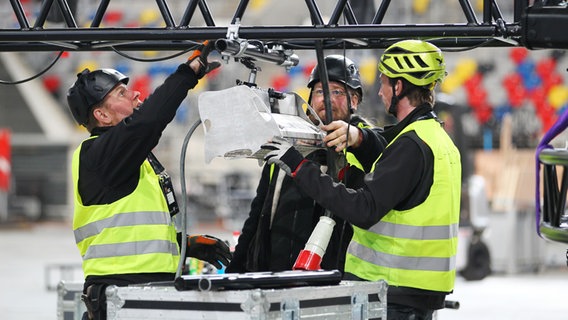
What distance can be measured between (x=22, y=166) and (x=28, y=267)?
15.1 metres

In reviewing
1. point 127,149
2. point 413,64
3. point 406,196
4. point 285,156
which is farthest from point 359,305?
point 127,149

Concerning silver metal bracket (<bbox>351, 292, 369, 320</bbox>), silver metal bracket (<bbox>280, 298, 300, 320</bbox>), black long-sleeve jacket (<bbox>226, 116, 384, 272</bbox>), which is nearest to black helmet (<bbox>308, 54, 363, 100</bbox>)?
black long-sleeve jacket (<bbox>226, 116, 384, 272</bbox>)

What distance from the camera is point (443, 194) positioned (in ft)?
16.5

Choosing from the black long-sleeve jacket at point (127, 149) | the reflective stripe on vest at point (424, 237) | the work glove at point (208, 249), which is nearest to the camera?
the reflective stripe on vest at point (424, 237)

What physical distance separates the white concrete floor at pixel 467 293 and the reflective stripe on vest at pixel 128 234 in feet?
28.3

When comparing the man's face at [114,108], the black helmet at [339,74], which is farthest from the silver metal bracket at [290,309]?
the black helmet at [339,74]

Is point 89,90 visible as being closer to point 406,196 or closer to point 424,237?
point 406,196

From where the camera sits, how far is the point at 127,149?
5.19 m

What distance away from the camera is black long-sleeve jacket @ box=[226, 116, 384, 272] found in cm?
581

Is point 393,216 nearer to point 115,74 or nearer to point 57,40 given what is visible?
point 115,74

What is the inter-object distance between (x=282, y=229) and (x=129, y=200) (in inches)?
36.0

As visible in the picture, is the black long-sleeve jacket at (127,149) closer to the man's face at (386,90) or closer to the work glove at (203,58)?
the work glove at (203,58)

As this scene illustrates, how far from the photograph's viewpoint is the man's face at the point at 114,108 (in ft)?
18.6

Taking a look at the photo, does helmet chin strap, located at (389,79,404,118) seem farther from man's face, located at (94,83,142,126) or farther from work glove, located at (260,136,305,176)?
man's face, located at (94,83,142,126)
